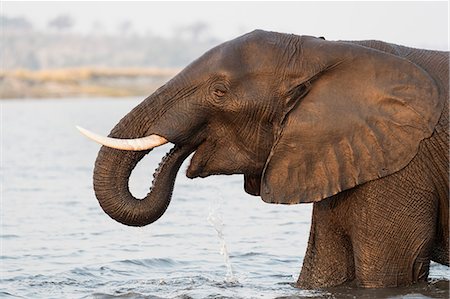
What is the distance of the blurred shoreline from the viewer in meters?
55.9

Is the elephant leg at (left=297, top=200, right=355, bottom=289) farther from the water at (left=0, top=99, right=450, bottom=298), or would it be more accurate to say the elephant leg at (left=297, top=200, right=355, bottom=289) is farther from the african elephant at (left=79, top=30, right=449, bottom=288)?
the african elephant at (left=79, top=30, right=449, bottom=288)

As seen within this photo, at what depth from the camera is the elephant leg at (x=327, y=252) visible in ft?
24.6

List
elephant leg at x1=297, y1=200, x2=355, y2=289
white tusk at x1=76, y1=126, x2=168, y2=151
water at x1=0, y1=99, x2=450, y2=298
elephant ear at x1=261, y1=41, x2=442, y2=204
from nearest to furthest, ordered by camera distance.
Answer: white tusk at x1=76, y1=126, x2=168, y2=151 → elephant ear at x1=261, y1=41, x2=442, y2=204 → elephant leg at x1=297, y1=200, x2=355, y2=289 → water at x1=0, y1=99, x2=450, y2=298

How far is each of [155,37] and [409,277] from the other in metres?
128

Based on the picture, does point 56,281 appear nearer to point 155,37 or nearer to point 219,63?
point 219,63

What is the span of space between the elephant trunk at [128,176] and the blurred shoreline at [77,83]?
47.1m

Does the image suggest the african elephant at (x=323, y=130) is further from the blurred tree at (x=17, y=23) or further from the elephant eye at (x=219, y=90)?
the blurred tree at (x=17, y=23)

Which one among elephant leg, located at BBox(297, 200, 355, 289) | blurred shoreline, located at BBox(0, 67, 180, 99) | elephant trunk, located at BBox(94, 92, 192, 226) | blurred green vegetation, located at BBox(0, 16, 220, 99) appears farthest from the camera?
blurred green vegetation, located at BBox(0, 16, 220, 99)

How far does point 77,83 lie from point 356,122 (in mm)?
54668

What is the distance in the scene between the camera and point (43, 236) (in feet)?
38.5

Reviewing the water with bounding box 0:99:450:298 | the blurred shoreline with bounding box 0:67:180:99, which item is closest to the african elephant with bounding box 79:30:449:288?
the water with bounding box 0:99:450:298

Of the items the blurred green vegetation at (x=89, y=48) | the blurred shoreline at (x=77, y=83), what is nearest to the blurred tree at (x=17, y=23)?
the blurred green vegetation at (x=89, y=48)

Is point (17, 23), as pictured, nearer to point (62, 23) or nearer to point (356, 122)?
point (62, 23)

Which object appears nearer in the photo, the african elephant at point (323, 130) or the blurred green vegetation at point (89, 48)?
the african elephant at point (323, 130)
